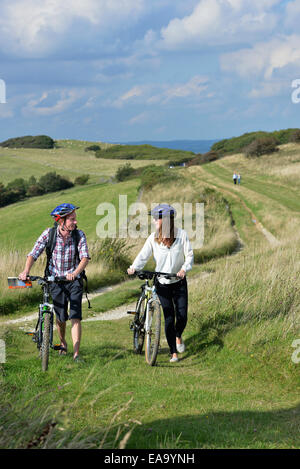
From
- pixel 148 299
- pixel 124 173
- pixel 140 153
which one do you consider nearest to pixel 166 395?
pixel 148 299

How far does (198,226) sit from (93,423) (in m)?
24.9

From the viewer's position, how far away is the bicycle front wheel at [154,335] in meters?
7.72

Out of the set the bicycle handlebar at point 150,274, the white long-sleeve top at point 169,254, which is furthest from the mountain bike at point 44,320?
the white long-sleeve top at point 169,254

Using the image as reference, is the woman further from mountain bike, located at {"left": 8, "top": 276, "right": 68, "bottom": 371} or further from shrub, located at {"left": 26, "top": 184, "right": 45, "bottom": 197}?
shrub, located at {"left": 26, "top": 184, "right": 45, "bottom": 197}

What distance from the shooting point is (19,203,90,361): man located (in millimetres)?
7461

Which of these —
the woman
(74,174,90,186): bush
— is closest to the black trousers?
the woman

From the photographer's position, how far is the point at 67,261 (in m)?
7.54

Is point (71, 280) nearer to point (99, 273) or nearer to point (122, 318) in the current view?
point (122, 318)

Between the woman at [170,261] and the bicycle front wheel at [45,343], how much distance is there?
4.48 ft

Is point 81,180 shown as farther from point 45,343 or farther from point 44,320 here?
point 45,343

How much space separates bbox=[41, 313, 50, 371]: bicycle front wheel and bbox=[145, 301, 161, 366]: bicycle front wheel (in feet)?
4.90

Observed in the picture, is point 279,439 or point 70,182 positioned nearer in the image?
point 279,439
